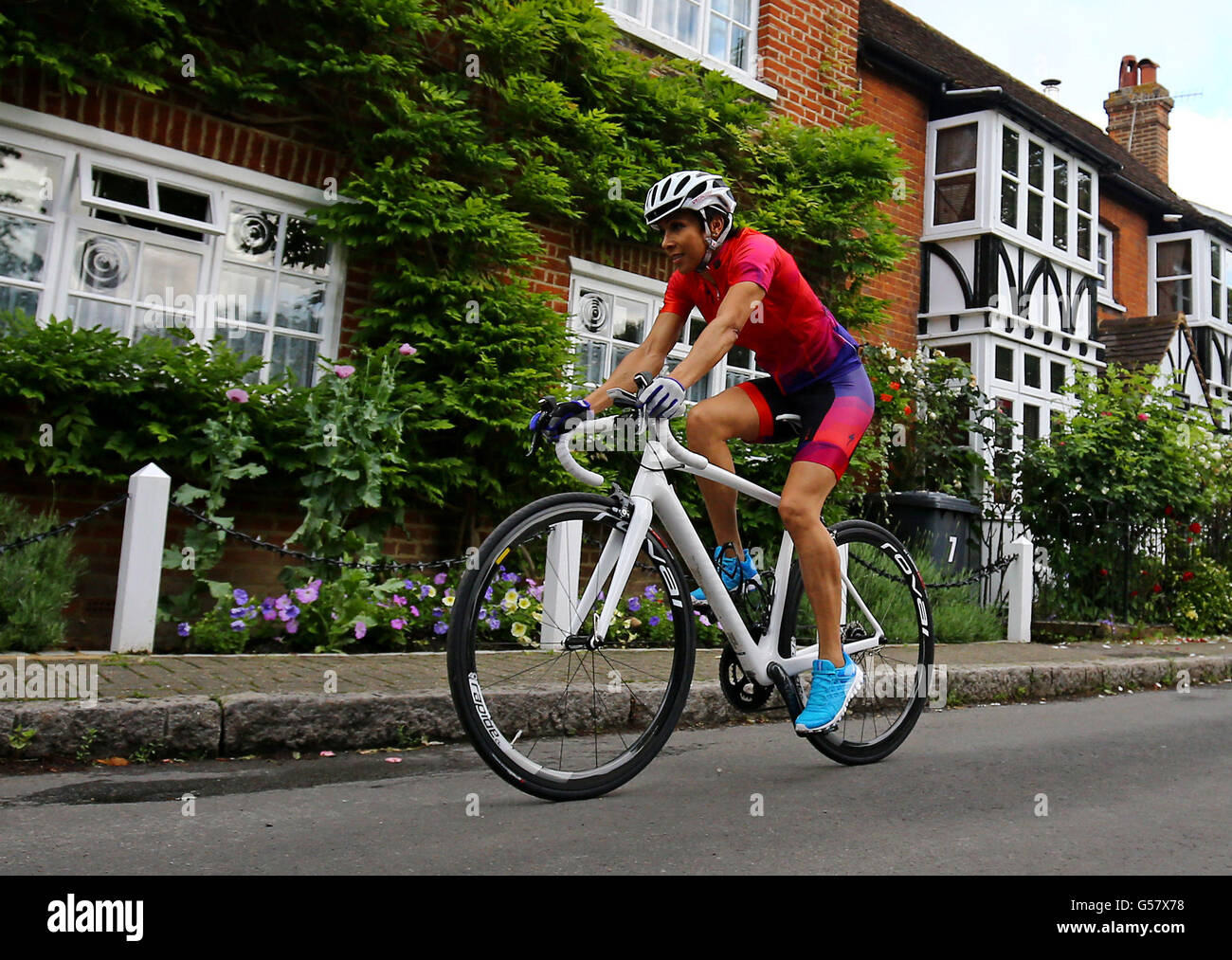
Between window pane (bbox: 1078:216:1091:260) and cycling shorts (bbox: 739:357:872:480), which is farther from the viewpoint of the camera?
window pane (bbox: 1078:216:1091:260)

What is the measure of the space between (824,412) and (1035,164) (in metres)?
13.3

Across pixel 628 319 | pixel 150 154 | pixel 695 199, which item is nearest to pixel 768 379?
pixel 695 199

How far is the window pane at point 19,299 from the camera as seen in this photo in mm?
6211

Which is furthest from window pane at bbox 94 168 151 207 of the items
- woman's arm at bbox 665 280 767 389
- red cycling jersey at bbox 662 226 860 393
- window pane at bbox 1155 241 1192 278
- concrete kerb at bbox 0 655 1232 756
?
window pane at bbox 1155 241 1192 278

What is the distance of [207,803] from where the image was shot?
340cm

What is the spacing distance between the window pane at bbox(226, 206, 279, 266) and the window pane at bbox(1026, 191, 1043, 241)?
11609 mm

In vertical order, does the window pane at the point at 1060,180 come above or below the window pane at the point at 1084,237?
above

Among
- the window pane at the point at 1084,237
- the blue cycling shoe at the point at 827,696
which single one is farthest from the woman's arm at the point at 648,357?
the window pane at the point at 1084,237

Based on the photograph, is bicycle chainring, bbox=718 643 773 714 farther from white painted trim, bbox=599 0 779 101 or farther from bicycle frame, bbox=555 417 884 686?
white painted trim, bbox=599 0 779 101

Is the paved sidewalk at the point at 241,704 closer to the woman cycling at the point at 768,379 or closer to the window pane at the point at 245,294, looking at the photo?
the woman cycling at the point at 768,379

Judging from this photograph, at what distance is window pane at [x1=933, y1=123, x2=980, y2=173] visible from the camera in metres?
14.3

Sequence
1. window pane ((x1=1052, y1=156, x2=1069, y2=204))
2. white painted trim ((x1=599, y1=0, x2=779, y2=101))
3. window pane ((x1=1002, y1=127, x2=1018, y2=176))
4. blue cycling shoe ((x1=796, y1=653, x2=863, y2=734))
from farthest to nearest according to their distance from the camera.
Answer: window pane ((x1=1052, y1=156, x2=1069, y2=204)) < window pane ((x1=1002, y1=127, x2=1018, y2=176)) < white painted trim ((x1=599, y1=0, x2=779, y2=101)) < blue cycling shoe ((x1=796, y1=653, x2=863, y2=734))

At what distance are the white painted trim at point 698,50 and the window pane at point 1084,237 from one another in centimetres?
885

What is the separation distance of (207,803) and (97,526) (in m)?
3.48
